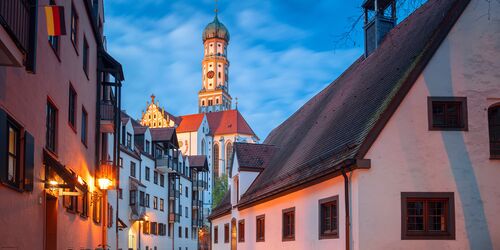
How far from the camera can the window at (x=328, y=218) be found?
17.0 m

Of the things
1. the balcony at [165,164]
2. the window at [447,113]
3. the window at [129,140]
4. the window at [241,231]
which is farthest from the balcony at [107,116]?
the balcony at [165,164]

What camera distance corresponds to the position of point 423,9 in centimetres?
2092

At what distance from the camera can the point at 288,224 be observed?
21.8m

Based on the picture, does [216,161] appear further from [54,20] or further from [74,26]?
[54,20]

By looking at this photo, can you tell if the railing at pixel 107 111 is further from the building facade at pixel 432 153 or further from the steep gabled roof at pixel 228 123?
the steep gabled roof at pixel 228 123

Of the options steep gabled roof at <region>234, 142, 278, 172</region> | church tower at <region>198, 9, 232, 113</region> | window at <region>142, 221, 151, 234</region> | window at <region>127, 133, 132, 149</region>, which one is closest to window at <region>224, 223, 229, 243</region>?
steep gabled roof at <region>234, 142, 278, 172</region>

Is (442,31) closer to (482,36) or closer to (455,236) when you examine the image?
(482,36)

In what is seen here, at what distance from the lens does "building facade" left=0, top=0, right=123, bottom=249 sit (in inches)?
359

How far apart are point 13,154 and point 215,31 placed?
156 metres

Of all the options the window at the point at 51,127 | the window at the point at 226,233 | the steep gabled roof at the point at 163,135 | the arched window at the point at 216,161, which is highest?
the arched window at the point at 216,161

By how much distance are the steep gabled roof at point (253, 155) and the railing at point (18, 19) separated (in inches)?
819

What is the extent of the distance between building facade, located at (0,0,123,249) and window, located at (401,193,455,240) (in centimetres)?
780

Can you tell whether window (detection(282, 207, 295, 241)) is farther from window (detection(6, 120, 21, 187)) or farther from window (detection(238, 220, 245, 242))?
window (detection(6, 120, 21, 187))

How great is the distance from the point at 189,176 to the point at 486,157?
58777 millimetres
